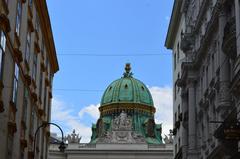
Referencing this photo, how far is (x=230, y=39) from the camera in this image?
31.9m

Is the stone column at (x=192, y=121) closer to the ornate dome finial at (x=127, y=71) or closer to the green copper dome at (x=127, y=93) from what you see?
the green copper dome at (x=127, y=93)

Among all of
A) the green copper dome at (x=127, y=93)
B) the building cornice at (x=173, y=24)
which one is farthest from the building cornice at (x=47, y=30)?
the green copper dome at (x=127, y=93)

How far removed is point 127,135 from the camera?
102875 millimetres

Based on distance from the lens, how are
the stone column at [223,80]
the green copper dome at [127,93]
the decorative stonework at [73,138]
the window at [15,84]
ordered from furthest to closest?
the green copper dome at [127,93], the decorative stonework at [73,138], the window at [15,84], the stone column at [223,80]

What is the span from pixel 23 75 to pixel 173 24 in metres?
25.7

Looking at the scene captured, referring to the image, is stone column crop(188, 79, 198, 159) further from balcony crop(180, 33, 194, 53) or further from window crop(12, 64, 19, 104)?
window crop(12, 64, 19, 104)

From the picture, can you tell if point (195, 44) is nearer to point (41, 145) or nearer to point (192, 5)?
point (192, 5)

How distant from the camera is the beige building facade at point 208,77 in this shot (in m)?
32.3

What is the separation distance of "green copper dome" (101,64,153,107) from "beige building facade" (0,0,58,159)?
55.8 meters

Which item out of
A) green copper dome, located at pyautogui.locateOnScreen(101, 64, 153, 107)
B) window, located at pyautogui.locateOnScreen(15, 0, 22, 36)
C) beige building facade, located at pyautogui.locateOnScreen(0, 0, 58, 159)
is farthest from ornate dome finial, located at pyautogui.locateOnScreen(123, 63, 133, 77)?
window, located at pyautogui.locateOnScreen(15, 0, 22, 36)

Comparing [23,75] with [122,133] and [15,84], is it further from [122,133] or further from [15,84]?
[122,133]

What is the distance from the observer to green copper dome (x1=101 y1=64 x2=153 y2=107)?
363 feet

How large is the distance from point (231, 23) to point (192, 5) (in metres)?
18.3

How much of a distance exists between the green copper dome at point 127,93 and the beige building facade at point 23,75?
183 feet
